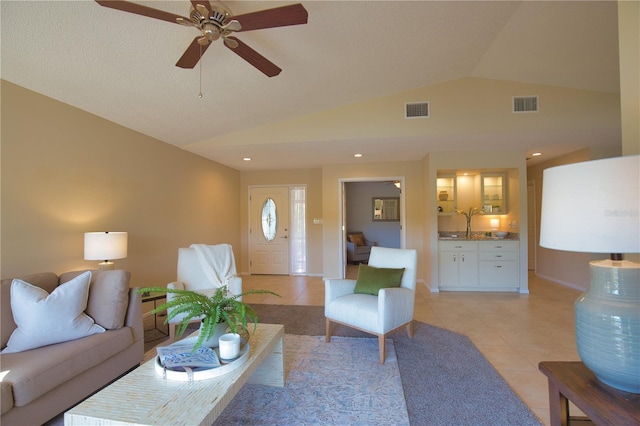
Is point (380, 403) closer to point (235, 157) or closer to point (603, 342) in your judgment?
point (603, 342)

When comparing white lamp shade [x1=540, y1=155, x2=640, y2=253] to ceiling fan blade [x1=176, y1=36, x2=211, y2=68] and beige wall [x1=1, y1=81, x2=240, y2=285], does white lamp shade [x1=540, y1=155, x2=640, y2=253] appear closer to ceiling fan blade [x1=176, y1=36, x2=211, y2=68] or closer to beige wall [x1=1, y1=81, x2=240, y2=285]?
ceiling fan blade [x1=176, y1=36, x2=211, y2=68]

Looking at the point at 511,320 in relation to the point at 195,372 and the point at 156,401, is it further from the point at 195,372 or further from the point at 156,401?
the point at 156,401

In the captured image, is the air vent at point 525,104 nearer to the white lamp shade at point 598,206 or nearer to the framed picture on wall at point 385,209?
the white lamp shade at point 598,206

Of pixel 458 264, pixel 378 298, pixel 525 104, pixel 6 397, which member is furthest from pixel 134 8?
pixel 458 264

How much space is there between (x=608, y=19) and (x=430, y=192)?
2.69 meters

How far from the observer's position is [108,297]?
2.13m

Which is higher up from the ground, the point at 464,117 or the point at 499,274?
the point at 464,117

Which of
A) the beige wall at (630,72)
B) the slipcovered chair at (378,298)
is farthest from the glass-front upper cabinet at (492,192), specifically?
the beige wall at (630,72)

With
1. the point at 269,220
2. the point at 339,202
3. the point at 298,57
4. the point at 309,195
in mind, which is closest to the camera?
the point at 298,57

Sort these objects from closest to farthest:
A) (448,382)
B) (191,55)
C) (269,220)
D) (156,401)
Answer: (156,401) < (191,55) < (448,382) < (269,220)

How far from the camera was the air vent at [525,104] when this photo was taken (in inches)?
139

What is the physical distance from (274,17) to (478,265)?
459cm

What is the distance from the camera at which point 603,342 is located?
3.09 feet

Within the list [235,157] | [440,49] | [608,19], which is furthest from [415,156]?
[235,157]
